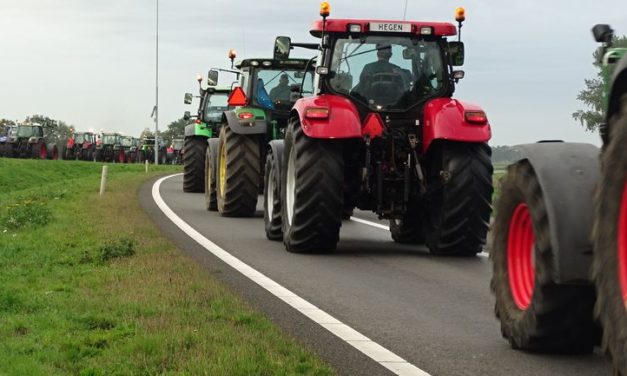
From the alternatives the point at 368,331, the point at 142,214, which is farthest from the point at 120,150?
the point at 368,331

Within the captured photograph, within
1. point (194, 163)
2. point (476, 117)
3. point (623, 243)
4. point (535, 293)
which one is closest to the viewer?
point (623, 243)

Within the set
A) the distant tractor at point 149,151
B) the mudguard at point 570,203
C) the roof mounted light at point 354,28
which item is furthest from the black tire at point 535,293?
the distant tractor at point 149,151

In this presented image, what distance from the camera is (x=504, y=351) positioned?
7.24m

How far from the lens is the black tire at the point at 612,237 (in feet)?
16.6

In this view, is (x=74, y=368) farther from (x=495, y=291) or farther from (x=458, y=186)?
(x=458, y=186)

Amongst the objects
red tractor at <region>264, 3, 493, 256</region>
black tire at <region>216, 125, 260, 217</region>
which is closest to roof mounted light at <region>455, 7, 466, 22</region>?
red tractor at <region>264, 3, 493, 256</region>

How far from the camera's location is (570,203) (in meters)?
6.16

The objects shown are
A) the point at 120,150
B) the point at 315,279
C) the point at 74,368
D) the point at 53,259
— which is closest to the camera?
the point at 74,368

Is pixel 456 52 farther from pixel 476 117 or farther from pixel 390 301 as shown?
pixel 390 301

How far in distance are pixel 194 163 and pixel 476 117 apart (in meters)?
15.8

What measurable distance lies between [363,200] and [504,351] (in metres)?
6.53

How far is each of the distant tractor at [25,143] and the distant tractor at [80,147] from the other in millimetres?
5146

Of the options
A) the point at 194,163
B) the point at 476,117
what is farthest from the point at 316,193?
the point at 194,163

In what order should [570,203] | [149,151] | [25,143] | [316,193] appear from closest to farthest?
[570,203]
[316,193]
[25,143]
[149,151]
